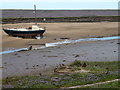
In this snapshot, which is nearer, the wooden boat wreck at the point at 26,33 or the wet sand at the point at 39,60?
the wet sand at the point at 39,60

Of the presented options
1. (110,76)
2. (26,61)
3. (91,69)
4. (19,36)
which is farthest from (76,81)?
(19,36)

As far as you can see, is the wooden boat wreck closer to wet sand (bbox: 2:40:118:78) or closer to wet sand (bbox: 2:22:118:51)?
wet sand (bbox: 2:22:118:51)

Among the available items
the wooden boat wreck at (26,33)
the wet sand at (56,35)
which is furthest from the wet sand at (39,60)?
the wooden boat wreck at (26,33)

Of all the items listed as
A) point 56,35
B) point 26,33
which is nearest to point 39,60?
point 26,33

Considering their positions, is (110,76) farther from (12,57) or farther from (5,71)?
(12,57)

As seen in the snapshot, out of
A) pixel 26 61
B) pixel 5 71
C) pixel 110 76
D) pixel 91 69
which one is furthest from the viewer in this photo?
pixel 26 61

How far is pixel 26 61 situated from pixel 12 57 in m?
2.78

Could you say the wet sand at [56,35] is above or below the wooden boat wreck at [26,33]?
below

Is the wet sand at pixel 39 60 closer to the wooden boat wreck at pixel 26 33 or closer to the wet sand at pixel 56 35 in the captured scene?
the wet sand at pixel 56 35

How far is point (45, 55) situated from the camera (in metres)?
26.6

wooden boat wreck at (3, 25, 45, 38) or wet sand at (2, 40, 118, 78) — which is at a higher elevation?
wooden boat wreck at (3, 25, 45, 38)

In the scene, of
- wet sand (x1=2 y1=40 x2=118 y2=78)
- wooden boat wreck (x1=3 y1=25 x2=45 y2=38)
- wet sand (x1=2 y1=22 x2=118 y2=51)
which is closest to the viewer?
wet sand (x1=2 y1=40 x2=118 y2=78)

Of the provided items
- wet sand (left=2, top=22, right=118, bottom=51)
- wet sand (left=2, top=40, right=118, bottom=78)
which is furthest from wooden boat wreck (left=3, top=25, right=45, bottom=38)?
wet sand (left=2, top=40, right=118, bottom=78)

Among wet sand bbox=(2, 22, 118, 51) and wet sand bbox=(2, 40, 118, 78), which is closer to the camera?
wet sand bbox=(2, 40, 118, 78)
